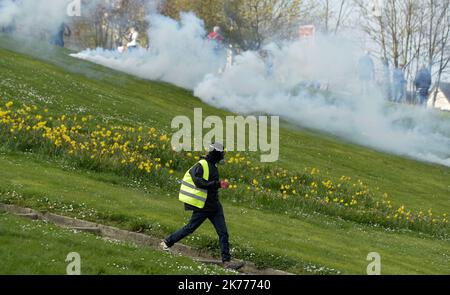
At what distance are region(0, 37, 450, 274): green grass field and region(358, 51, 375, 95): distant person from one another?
942 centimetres

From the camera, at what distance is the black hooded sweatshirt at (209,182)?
13.4 meters

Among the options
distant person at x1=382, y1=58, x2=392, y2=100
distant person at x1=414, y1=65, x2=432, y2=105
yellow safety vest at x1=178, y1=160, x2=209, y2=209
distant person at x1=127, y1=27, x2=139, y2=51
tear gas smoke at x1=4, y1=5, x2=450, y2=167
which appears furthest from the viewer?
distant person at x1=414, y1=65, x2=432, y2=105

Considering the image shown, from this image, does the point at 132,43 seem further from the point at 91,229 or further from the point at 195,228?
the point at 195,228

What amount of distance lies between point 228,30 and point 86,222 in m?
43.0

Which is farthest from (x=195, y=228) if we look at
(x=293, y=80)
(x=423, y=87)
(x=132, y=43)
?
(x=423, y=87)

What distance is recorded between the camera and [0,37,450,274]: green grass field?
15.0 meters

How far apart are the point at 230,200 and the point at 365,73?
24.5 metres

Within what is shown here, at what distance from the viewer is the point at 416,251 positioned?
18031 mm

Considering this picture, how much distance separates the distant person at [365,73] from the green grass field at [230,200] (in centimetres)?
942

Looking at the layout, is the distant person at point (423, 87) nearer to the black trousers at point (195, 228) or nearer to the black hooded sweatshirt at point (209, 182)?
the black hooded sweatshirt at point (209, 182)

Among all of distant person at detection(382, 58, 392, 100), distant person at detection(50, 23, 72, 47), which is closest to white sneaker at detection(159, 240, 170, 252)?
distant person at detection(50, 23, 72, 47)

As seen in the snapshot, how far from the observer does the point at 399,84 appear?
5306cm

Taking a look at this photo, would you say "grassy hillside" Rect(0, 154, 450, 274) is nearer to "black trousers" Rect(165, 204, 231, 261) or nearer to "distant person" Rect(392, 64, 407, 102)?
"black trousers" Rect(165, 204, 231, 261)

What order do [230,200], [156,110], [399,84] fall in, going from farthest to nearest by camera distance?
[399,84]
[156,110]
[230,200]
